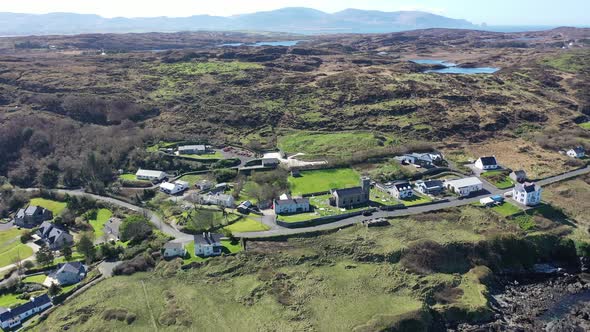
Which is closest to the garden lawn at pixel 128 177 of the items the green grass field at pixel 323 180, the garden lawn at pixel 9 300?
the green grass field at pixel 323 180

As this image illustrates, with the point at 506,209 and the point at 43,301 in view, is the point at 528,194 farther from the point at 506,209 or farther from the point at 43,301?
the point at 43,301

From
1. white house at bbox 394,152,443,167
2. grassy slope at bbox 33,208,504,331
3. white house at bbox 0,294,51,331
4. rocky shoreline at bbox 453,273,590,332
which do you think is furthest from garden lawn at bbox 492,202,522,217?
white house at bbox 0,294,51,331

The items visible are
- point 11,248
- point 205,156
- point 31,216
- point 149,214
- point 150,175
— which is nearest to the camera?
point 11,248

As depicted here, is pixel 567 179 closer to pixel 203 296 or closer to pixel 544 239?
pixel 544 239

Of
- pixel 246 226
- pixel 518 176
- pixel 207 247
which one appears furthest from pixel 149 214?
pixel 518 176

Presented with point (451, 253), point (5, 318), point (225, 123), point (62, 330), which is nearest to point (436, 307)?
point (451, 253)

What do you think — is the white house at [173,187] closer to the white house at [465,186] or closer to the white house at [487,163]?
the white house at [465,186]
